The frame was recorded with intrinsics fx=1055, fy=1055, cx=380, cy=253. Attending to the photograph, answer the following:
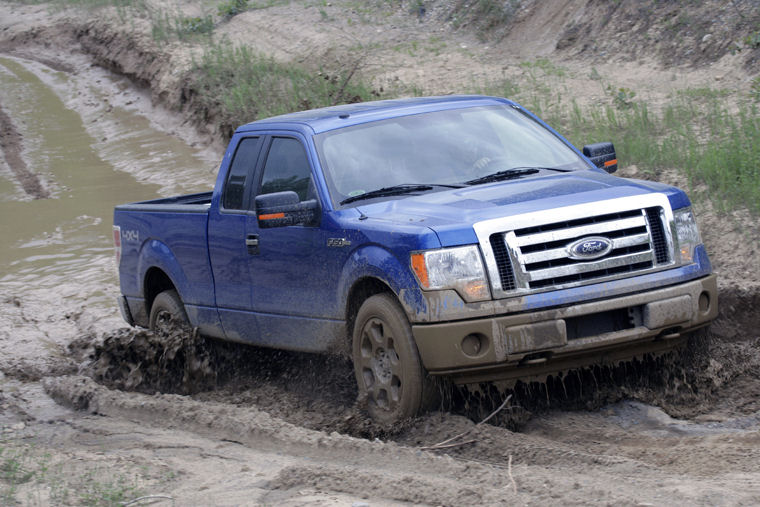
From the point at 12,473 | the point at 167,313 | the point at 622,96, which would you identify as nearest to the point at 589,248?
the point at 12,473

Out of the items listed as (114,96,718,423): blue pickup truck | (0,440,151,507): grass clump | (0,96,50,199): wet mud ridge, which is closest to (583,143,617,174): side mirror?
(114,96,718,423): blue pickup truck

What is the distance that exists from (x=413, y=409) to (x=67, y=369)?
14.2 ft

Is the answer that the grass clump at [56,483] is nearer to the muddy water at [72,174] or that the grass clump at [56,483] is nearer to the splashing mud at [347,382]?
the splashing mud at [347,382]

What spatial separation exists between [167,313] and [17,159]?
14.9m

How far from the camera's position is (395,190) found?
20.2 feet

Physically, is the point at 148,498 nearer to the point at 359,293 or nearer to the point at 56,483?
the point at 56,483

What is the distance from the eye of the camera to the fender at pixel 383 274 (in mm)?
5301

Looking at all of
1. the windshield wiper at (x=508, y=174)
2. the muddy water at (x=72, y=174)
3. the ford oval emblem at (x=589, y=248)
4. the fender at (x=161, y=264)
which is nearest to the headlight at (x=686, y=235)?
the ford oval emblem at (x=589, y=248)

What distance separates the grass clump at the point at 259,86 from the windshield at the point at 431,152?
1012 cm

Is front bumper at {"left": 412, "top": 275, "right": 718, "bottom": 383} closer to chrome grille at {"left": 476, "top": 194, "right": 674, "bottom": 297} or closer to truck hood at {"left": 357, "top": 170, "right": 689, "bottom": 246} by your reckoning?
chrome grille at {"left": 476, "top": 194, "right": 674, "bottom": 297}

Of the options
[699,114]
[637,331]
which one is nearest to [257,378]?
[637,331]

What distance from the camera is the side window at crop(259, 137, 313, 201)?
6.51 metres

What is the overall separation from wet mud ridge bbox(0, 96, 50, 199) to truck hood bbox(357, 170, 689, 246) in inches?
539

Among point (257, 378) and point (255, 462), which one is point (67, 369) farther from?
point (255, 462)
